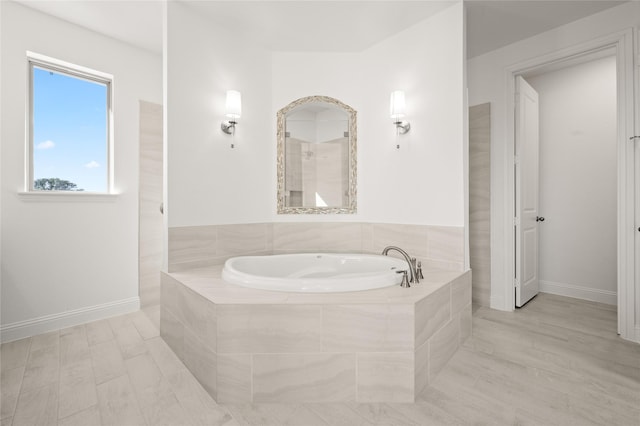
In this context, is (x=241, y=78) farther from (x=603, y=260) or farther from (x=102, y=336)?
(x=603, y=260)

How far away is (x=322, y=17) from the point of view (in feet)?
7.46

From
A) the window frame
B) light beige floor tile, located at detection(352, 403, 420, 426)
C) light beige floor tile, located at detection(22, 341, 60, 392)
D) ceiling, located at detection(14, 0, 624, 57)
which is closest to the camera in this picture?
light beige floor tile, located at detection(352, 403, 420, 426)

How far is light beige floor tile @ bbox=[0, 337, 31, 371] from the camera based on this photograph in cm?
181

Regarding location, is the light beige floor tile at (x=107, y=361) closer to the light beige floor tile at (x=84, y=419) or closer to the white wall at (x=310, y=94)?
the light beige floor tile at (x=84, y=419)

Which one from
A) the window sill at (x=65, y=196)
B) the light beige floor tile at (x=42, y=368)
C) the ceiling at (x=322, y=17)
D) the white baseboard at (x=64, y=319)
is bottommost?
the light beige floor tile at (x=42, y=368)

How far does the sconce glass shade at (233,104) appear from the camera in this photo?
233 cm

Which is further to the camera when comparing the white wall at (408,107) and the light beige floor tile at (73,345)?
the white wall at (408,107)

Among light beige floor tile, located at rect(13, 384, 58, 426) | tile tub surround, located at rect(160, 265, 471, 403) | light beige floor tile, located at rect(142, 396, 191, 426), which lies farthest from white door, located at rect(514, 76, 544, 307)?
light beige floor tile, located at rect(13, 384, 58, 426)

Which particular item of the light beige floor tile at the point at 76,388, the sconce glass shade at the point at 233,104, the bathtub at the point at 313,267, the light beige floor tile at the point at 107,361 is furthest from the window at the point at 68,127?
the bathtub at the point at 313,267

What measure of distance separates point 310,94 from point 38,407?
277cm

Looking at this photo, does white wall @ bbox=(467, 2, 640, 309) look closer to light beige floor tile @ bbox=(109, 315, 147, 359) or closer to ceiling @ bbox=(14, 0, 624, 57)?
ceiling @ bbox=(14, 0, 624, 57)

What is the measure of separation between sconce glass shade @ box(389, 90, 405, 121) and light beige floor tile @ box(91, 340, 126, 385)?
256 centimetres

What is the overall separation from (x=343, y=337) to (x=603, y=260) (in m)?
3.13

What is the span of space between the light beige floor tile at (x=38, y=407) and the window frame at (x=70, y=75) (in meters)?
1.42
